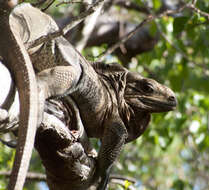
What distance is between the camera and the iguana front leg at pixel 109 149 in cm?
364

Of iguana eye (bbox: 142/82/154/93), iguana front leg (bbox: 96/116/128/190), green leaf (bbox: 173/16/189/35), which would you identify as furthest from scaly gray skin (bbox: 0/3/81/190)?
green leaf (bbox: 173/16/189/35)

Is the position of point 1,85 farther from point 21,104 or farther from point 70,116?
point 70,116

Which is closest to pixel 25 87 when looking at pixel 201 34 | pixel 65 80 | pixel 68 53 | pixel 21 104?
pixel 21 104

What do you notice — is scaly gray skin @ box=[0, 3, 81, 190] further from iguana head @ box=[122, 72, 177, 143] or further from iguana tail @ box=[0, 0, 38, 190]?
iguana head @ box=[122, 72, 177, 143]

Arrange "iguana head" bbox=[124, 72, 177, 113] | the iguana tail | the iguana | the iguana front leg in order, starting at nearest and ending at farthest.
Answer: the iguana tail, the iguana, the iguana front leg, "iguana head" bbox=[124, 72, 177, 113]

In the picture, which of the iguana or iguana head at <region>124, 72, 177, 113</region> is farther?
iguana head at <region>124, 72, 177, 113</region>

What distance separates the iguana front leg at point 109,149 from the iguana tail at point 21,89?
2.84 ft

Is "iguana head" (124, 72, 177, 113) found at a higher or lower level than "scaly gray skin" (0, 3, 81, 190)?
lower

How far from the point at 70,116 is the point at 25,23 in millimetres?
640

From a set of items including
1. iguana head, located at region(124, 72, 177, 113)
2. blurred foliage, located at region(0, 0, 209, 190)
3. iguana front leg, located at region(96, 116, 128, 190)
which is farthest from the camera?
blurred foliage, located at region(0, 0, 209, 190)

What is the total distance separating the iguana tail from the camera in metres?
2.66

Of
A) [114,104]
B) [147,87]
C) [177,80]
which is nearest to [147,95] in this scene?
[147,87]

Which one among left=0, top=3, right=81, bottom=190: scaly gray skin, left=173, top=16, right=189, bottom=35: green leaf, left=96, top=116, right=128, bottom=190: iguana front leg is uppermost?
left=0, top=3, right=81, bottom=190: scaly gray skin

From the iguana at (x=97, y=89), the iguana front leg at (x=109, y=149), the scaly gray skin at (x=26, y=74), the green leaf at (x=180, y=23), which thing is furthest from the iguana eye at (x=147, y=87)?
the green leaf at (x=180, y=23)
